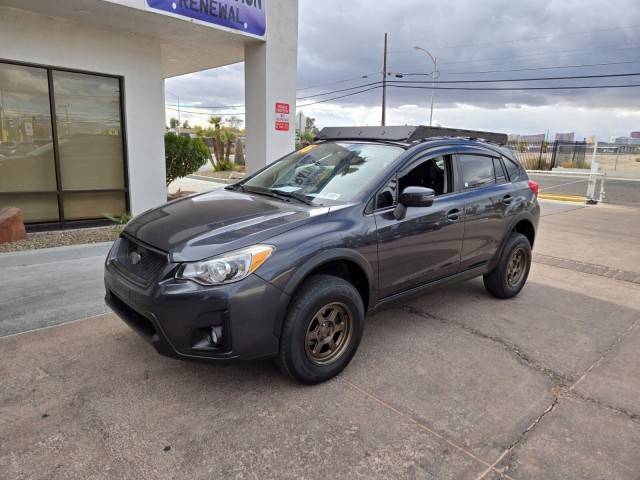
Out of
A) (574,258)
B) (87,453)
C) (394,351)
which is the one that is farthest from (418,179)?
(574,258)

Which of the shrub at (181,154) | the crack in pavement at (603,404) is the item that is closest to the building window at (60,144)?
the shrub at (181,154)

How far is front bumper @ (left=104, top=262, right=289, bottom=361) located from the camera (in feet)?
8.81

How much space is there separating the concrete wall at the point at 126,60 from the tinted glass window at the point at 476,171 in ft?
20.4

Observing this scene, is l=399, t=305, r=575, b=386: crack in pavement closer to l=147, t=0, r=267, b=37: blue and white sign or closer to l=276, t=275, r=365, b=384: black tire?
l=276, t=275, r=365, b=384: black tire

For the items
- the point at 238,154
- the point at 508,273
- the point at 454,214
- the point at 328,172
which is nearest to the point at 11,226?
the point at 328,172

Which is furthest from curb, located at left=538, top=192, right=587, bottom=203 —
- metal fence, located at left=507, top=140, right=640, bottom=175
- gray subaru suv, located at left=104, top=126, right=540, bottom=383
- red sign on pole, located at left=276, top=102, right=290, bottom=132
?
metal fence, located at left=507, top=140, right=640, bottom=175

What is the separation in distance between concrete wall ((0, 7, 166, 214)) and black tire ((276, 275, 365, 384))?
6.52 metres

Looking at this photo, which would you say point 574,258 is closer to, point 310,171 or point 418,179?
point 418,179

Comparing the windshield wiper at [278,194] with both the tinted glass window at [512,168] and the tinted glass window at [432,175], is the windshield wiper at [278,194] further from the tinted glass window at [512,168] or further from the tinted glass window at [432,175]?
the tinted glass window at [512,168]

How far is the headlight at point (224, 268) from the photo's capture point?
2.72m

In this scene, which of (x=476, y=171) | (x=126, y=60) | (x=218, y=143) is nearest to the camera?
(x=476, y=171)

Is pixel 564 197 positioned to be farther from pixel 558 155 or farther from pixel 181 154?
pixel 558 155

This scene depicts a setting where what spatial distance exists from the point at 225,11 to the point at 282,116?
213 centimetres

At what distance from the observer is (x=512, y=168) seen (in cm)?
513
